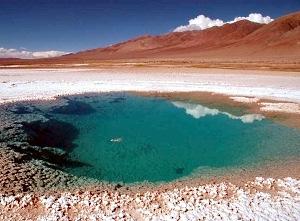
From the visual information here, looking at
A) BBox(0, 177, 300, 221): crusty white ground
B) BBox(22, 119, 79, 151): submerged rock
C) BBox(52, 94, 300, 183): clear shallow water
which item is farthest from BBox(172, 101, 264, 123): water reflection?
BBox(0, 177, 300, 221): crusty white ground

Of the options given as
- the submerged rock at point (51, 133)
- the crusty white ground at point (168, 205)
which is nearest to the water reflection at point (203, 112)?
the submerged rock at point (51, 133)

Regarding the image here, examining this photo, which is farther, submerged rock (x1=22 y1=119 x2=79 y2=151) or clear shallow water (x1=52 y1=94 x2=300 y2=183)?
submerged rock (x1=22 y1=119 x2=79 y2=151)

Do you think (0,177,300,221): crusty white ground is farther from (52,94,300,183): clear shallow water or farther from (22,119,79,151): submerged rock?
(22,119,79,151): submerged rock

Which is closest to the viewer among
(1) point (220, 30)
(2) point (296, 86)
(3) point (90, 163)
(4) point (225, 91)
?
(3) point (90, 163)

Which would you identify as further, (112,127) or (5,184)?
(112,127)

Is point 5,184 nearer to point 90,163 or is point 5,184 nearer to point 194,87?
point 90,163

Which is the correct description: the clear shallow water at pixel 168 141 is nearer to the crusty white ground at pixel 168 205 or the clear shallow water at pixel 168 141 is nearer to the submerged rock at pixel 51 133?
the submerged rock at pixel 51 133

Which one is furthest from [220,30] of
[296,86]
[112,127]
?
[112,127]

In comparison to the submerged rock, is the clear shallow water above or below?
below
